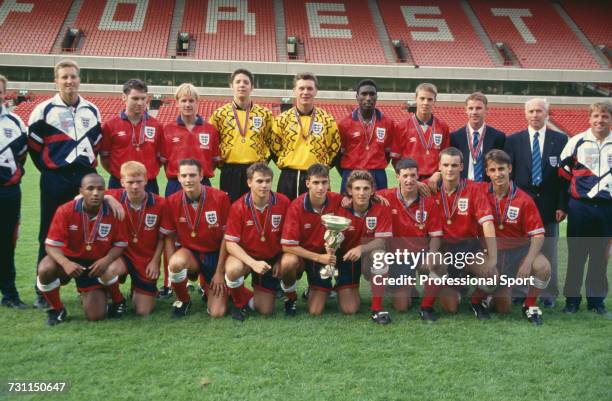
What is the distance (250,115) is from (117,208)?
1668 mm

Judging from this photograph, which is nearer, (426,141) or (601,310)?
(601,310)

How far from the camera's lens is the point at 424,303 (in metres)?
4.35

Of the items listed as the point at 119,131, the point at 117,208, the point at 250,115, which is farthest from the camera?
the point at 250,115

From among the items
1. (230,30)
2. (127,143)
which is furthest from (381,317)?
(230,30)

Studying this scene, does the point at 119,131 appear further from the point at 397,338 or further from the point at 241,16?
the point at 241,16

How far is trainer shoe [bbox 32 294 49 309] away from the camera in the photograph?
4.43m

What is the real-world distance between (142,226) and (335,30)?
24.9 metres

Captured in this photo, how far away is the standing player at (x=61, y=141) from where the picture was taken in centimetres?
446

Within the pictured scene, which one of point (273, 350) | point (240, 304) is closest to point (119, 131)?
point (240, 304)

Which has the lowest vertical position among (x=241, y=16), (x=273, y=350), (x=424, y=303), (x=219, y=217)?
(x=273, y=350)

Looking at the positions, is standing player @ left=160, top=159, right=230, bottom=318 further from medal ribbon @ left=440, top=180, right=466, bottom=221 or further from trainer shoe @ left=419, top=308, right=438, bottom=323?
medal ribbon @ left=440, top=180, right=466, bottom=221

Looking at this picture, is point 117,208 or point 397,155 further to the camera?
point 397,155

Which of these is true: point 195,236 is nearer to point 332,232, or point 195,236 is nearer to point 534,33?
point 332,232

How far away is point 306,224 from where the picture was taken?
4.36 metres
